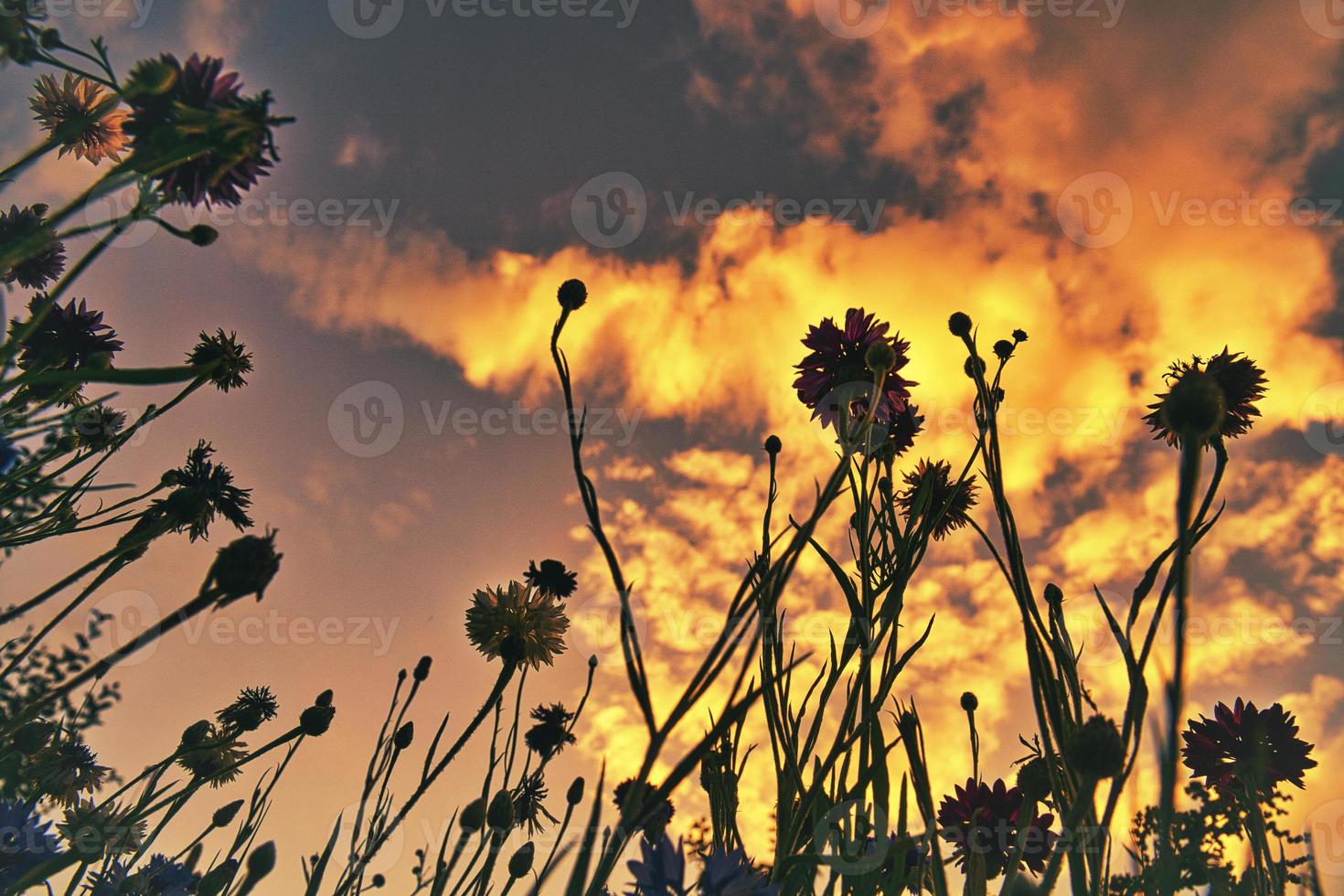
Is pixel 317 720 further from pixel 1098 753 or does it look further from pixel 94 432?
pixel 1098 753

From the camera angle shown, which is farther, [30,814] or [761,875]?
[30,814]

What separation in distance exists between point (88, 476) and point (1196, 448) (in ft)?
6.23

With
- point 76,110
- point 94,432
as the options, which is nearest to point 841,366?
point 94,432

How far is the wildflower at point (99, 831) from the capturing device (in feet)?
3.78

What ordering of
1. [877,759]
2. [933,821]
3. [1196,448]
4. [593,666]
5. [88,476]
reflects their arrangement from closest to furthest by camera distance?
[1196,448] → [933,821] → [877,759] → [88,476] → [593,666]

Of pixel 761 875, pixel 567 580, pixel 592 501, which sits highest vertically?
pixel 567 580

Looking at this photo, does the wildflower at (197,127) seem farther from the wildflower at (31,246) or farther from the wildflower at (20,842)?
the wildflower at (20,842)

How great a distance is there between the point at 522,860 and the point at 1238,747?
1876 millimetres

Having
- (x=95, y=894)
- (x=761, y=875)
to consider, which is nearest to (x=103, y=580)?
(x=95, y=894)

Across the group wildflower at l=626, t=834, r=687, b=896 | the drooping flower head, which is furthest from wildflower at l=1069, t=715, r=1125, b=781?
the drooping flower head

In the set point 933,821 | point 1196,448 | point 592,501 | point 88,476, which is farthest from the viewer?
point 88,476

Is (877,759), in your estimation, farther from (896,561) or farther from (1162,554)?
(1162,554)

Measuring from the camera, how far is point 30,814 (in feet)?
5.48

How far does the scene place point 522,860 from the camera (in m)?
Answer: 1.59
